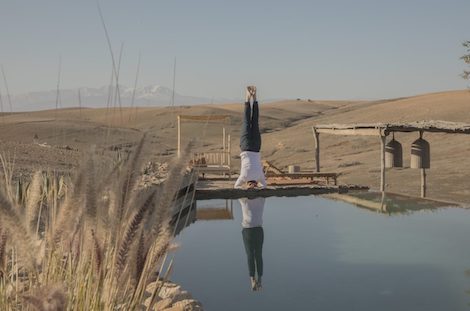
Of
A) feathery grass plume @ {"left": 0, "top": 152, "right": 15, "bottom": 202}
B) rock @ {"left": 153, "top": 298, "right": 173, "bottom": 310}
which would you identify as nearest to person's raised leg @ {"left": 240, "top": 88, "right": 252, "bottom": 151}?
rock @ {"left": 153, "top": 298, "right": 173, "bottom": 310}

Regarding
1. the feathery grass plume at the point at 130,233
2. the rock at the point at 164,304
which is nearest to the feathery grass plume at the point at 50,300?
the feathery grass plume at the point at 130,233

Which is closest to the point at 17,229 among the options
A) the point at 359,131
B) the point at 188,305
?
the point at 188,305

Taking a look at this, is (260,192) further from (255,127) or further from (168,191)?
(168,191)

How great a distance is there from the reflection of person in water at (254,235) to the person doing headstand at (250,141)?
506 mm

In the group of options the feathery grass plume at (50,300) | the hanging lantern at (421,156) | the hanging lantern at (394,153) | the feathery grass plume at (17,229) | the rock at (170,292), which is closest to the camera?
the feathery grass plume at (50,300)

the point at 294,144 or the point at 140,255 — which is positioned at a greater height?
the point at 294,144

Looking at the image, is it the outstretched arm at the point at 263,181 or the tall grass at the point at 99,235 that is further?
the outstretched arm at the point at 263,181

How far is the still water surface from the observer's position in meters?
5.10

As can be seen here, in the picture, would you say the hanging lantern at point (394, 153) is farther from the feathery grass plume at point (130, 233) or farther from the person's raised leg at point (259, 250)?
the feathery grass plume at point (130, 233)

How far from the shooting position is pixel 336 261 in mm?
6508

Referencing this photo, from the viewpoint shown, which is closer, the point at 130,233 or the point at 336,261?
the point at 130,233

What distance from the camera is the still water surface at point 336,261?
5.10 meters

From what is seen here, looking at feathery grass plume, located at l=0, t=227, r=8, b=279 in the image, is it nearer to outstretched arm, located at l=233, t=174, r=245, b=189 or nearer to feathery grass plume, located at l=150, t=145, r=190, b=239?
feathery grass plume, located at l=150, t=145, r=190, b=239

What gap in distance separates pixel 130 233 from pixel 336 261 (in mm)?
5335
